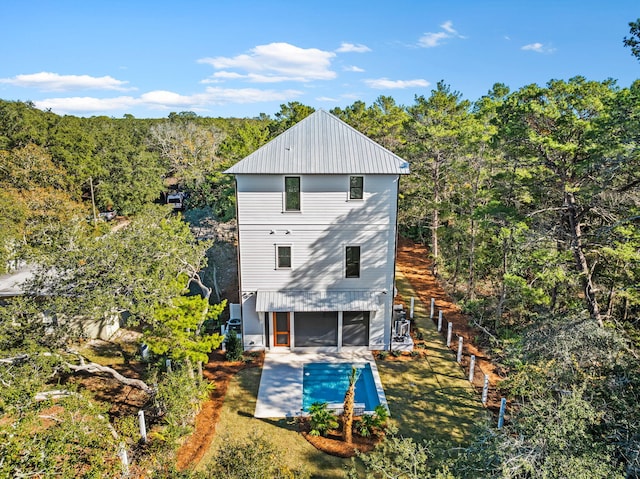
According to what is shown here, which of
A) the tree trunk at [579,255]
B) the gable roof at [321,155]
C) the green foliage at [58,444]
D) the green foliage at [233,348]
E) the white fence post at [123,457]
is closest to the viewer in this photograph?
the green foliage at [58,444]

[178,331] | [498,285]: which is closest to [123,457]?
[178,331]

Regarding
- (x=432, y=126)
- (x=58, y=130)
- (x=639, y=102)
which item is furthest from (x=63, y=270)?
(x=58, y=130)

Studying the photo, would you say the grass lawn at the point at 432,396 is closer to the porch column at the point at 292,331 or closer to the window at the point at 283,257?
the porch column at the point at 292,331

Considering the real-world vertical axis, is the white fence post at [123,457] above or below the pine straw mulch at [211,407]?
above

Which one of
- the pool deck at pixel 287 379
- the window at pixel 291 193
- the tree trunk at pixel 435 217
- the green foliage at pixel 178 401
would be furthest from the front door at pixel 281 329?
the tree trunk at pixel 435 217

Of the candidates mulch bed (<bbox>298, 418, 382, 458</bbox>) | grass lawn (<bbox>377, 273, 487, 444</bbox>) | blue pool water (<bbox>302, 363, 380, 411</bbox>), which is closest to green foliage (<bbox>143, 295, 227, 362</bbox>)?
mulch bed (<bbox>298, 418, 382, 458</bbox>)

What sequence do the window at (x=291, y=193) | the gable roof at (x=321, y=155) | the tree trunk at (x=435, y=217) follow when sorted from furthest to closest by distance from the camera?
the tree trunk at (x=435, y=217), the window at (x=291, y=193), the gable roof at (x=321, y=155)

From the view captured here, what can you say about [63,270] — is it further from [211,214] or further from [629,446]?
[211,214]
